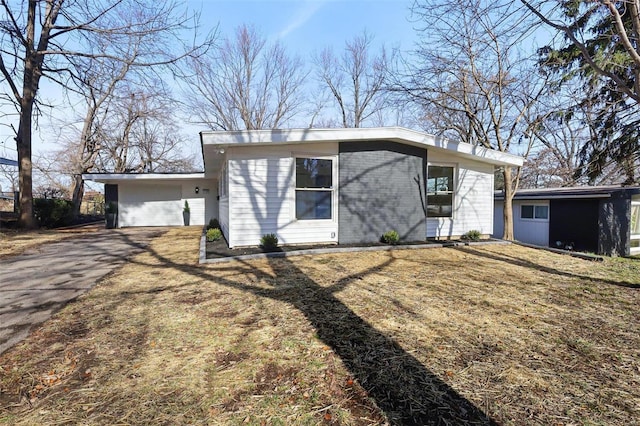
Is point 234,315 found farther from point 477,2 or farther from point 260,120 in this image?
point 260,120

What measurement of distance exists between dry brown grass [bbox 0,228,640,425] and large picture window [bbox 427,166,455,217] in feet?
14.9

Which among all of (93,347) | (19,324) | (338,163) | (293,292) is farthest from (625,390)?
(338,163)

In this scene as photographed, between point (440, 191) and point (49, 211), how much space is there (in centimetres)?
1669

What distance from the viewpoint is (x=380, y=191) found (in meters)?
8.31

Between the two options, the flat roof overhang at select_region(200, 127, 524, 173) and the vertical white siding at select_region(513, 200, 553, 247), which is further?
the vertical white siding at select_region(513, 200, 553, 247)

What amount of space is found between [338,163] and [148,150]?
885 inches

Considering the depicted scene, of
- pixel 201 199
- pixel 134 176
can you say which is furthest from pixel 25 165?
pixel 201 199

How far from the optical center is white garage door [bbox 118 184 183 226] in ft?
51.3

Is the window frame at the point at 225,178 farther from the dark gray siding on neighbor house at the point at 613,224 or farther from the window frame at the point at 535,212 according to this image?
the window frame at the point at 535,212

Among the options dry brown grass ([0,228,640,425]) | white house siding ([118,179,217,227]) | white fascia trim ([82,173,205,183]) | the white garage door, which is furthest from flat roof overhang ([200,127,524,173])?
the white garage door

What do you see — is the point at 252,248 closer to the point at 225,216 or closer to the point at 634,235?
the point at 225,216

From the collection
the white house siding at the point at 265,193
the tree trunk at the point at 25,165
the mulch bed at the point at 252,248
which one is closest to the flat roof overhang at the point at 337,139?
the white house siding at the point at 265,193

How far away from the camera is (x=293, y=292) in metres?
4.48

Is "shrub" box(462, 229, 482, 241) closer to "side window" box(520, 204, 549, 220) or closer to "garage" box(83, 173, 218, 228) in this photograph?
"side window" box(520, 204, 549, 220)
